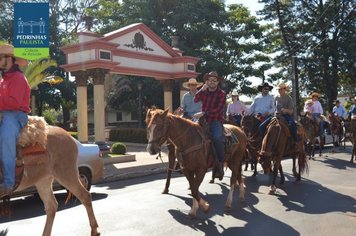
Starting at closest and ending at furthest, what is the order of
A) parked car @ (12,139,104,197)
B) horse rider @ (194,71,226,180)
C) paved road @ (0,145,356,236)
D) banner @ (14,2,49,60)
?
1. paved road @ (0,145,356,236)
2. horse rider @ (194,71,226,180)
3. parked car @ (12,139,104,197)
4. banner @ (14,2,49,60)

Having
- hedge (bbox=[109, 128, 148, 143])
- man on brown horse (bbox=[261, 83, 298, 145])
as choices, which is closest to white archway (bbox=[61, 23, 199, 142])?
hedge (bbox=[109, 128, 148, 143])

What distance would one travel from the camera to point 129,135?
1075 inches

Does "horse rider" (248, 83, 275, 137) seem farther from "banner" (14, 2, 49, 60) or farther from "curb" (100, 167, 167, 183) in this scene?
"banner" (14, 2, 49, 60)

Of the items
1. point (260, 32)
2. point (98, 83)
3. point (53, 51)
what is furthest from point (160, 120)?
point (53, 51)

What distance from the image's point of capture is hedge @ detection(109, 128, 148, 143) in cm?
2634

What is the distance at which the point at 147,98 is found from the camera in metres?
32.1

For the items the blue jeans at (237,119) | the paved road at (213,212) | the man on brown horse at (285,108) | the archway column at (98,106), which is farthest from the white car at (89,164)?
the archway column at (98,106)

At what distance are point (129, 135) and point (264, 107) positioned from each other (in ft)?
54.7

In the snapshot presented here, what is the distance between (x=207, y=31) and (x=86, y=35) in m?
14.1

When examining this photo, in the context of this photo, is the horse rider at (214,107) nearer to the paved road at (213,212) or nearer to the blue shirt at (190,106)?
the paved road at (213,212)

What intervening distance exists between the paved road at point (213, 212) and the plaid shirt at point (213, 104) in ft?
6.06

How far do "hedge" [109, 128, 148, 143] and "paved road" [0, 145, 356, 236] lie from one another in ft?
48.4

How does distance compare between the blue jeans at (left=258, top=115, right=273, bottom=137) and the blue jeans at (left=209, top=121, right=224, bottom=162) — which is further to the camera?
the blue jeans at (left=258, top=115, right=273, bottom=137)

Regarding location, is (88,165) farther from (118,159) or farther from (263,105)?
(118,159)
